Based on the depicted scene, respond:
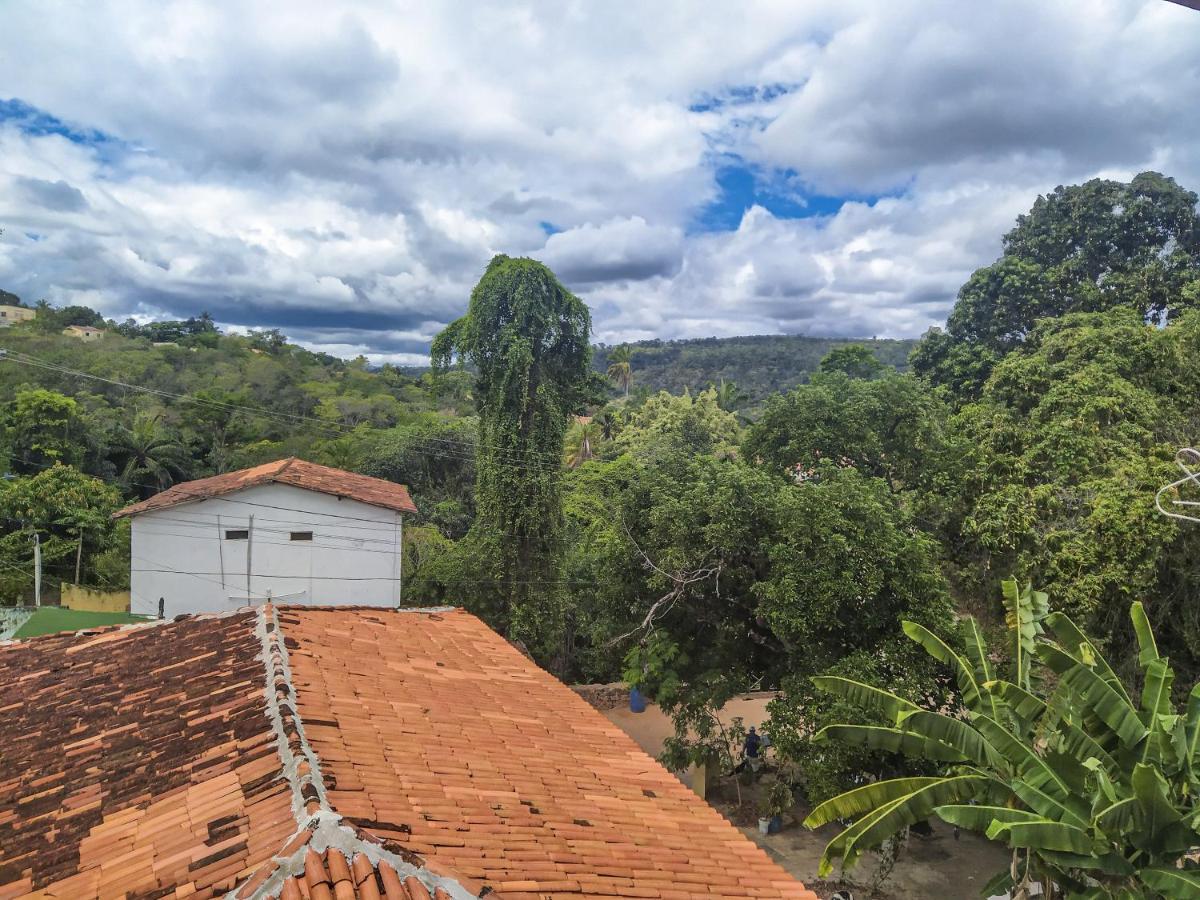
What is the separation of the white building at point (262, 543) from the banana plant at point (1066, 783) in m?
12.3

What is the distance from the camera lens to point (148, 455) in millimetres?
29547

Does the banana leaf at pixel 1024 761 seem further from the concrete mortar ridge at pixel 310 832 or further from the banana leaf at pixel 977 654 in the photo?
the concrete mortar ridge at pixel 310 832

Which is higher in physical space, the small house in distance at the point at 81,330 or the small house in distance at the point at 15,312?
the small house in distance at the point at 15,312

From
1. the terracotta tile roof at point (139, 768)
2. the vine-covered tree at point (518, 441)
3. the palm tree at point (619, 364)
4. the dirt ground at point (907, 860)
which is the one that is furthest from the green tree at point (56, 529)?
the palm tree at point (619, 364)

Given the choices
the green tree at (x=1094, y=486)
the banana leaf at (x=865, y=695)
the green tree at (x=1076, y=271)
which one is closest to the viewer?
the banana leaf at (x=865, y=695)

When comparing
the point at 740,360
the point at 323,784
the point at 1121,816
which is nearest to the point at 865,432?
the point at 1121,816

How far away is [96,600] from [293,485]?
8927mm

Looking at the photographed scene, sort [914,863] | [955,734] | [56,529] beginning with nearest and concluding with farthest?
1. [955,734]
2. [914,863]
3. [56,529]

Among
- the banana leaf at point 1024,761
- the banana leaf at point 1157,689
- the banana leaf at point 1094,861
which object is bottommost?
the banana leaf at point 1094,861

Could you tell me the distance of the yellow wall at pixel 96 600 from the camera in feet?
65.9

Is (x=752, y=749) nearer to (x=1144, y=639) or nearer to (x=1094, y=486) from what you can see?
(x=1094, y=486)

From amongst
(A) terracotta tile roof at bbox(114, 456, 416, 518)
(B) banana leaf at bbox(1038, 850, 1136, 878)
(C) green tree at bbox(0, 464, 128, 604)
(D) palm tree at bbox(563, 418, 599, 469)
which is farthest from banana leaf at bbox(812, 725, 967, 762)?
(D) palm tree at bbox(563, 418, 599, 469)

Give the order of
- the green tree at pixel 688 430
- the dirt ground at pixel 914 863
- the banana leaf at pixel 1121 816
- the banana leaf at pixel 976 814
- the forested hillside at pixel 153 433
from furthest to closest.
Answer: the green tree at pixel 688 430, the forested hillside at pixel 153 433, the dirt ground at pixel 914 863, the banana leaf at pixel 976 814, the banana leaf at pixel 1121 816

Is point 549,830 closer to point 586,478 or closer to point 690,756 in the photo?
point 690,756
